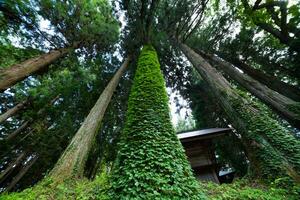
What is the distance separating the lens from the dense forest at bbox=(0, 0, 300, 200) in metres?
3.94

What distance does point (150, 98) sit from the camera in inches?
207

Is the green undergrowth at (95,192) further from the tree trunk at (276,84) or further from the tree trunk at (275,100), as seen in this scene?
the tree trunk at (276,84)

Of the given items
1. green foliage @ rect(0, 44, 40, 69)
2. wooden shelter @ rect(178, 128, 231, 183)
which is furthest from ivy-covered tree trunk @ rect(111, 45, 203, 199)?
green foliage @ rect(0, 44, 40, 69)

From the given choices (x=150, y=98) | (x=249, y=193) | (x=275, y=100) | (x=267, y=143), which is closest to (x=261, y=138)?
(x=267, y=143)

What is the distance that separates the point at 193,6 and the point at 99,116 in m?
9.55

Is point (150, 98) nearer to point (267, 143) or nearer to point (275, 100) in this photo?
point (267, 143)

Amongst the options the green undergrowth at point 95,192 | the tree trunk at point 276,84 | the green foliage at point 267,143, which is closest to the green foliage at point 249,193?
the green undergrowth at point 95,192

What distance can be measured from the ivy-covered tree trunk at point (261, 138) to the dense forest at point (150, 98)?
0.03m

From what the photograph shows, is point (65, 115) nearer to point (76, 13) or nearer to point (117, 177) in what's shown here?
point (76, 13)

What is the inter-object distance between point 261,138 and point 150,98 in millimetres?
3496

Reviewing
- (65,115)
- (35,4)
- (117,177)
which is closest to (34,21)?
(35,4)

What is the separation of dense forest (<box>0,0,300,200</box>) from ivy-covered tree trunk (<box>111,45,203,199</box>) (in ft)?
0.07

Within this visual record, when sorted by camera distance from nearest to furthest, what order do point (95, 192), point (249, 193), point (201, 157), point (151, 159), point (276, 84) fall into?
1. point (151, 159)
2. point (95, 192)
3. point (249, 193)
4. point (201, 157)
5. point (276, 84)

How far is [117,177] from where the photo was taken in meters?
3.17
